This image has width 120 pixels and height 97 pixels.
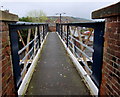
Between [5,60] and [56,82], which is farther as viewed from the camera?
[56,82]

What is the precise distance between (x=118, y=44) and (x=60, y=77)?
169 cm

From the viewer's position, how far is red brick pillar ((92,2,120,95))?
4.50 ft

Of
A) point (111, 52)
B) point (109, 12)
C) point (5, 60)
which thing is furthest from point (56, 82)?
point (109, 12)

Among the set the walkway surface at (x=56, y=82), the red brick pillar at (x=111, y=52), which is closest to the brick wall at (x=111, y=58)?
the red brick pillar at (x=111, y=52)

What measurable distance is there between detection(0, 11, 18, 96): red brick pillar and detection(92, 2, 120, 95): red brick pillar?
4.32 ft

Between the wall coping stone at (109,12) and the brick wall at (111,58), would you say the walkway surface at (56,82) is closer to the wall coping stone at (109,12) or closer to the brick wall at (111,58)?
the brick wall at (111,58)

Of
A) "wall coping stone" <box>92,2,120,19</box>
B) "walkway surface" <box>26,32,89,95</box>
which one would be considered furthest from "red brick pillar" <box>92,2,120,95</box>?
"walkway surface" <box>26,32,89,95</box>

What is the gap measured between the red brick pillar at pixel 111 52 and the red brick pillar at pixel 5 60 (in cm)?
132

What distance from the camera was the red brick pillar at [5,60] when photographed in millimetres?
1422

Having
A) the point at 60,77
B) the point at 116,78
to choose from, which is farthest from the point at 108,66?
the point at 60,77

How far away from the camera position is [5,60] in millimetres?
1517

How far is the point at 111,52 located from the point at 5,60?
1390mm

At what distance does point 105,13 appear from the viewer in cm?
158

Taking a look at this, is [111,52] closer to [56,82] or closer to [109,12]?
[109,12]
